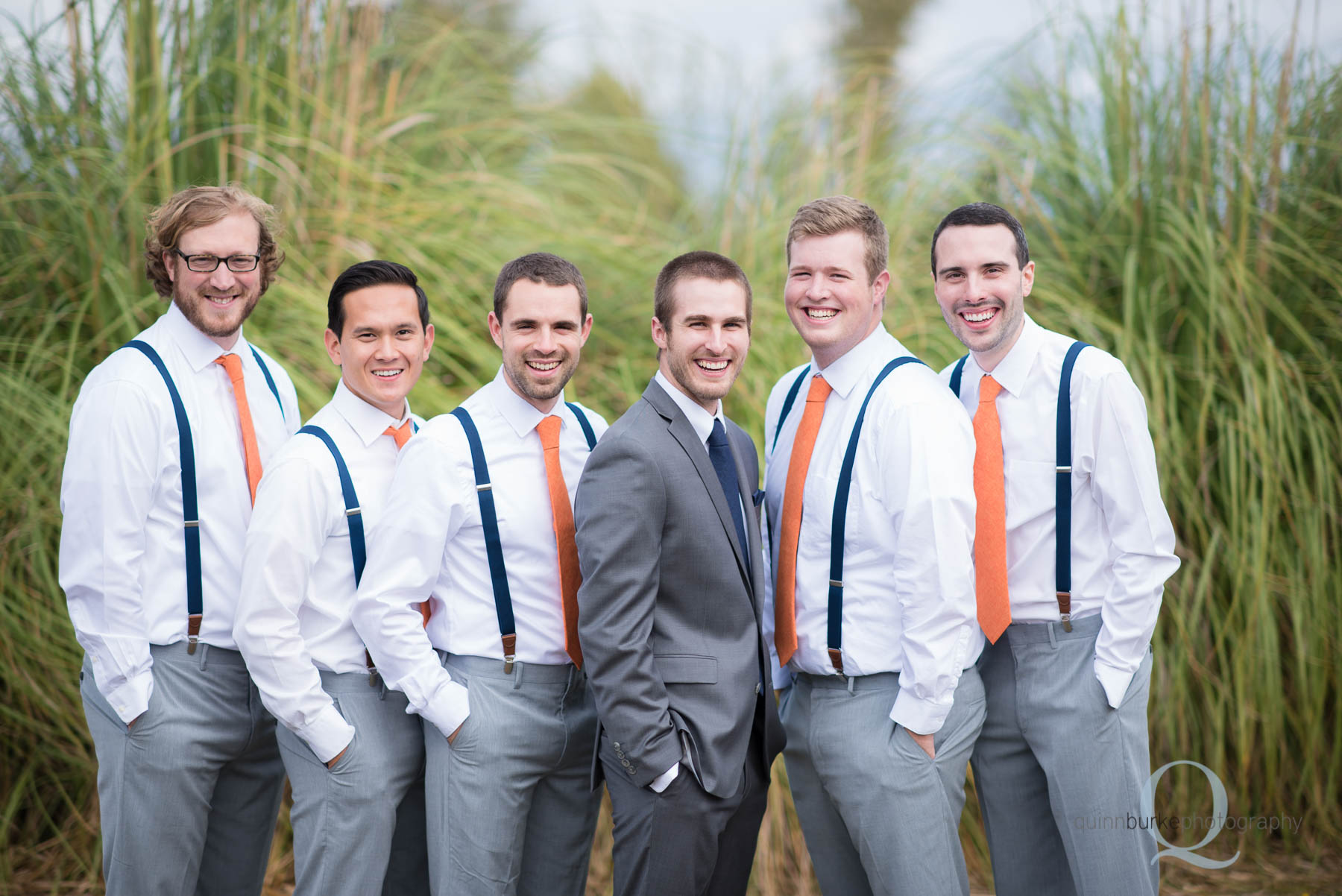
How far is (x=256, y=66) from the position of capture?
443 centimetres

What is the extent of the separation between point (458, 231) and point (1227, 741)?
3.64 m

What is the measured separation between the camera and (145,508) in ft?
8.42

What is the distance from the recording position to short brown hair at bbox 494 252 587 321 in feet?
8.75

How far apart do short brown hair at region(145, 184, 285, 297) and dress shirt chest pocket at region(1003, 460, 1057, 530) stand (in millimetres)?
2086

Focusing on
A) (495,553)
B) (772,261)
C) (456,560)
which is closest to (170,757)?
(456,560)

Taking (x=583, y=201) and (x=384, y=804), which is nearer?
(x=384, y=804)

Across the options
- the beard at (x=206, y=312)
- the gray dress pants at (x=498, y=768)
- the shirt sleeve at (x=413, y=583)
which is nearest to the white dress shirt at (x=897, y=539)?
the gray dress pants at (x=498, y=768)

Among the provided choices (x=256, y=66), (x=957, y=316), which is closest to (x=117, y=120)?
(x=256, y=66)

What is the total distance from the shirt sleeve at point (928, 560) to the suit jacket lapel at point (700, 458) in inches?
14.6

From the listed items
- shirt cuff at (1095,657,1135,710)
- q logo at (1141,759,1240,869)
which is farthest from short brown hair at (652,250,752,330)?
q logo at (1141,759,1240,869)

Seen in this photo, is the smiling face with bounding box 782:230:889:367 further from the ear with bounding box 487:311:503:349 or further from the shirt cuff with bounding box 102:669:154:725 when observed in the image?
the shirt cuff with bounding box 102:669:154:725

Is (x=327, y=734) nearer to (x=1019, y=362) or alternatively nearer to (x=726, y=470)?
(x=726, y=470)

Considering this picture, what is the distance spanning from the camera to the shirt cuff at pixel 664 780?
92.2 inches

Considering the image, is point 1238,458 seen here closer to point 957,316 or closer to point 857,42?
point 957,316
